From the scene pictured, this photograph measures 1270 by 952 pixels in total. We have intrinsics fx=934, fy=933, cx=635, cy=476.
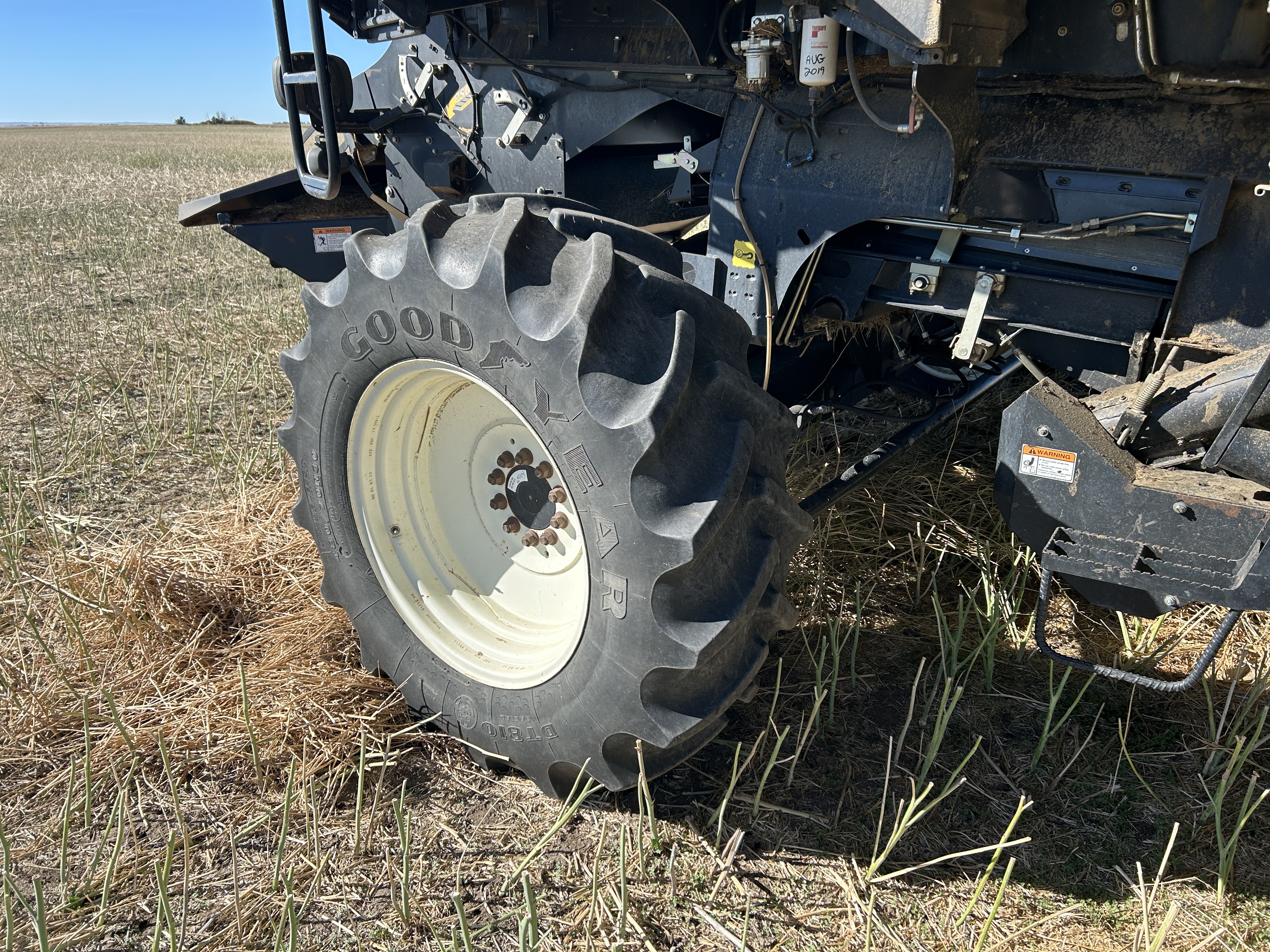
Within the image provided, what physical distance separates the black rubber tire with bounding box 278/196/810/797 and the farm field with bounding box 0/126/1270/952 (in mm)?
220

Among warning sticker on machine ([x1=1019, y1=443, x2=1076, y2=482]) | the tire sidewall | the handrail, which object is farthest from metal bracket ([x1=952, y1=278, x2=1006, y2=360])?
the handrail

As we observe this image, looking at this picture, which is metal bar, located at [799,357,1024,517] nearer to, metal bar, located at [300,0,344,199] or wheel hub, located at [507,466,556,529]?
wheel hub, located at [507,466,556,529]

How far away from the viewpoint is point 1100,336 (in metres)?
2.10

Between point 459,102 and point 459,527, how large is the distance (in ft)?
5.08

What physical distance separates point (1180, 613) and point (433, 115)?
2982 millimetres

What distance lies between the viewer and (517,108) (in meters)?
2.97

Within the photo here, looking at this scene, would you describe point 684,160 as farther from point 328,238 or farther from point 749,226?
point 328,238

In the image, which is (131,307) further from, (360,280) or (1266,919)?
(1266,919)

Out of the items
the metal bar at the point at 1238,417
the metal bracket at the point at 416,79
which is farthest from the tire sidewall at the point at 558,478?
the metal bracket at the point at 416,79

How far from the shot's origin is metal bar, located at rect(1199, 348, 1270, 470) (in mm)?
1706

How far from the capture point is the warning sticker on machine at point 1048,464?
2020 mm

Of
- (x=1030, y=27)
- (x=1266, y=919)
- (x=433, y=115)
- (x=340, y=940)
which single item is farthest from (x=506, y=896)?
(x=433, y=115)

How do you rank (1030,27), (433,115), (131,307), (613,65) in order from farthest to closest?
(131,307)
(433,115)
(613,65)
(1030,27)

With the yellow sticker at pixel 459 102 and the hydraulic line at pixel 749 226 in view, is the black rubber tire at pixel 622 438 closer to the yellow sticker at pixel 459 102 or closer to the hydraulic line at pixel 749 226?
the hydraulic line at pixel 749 226
